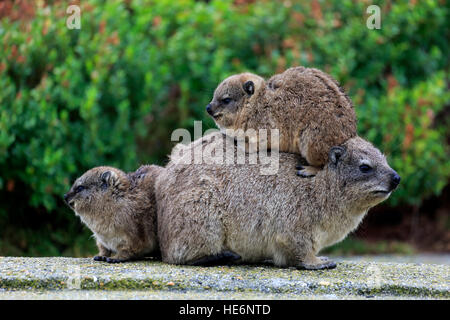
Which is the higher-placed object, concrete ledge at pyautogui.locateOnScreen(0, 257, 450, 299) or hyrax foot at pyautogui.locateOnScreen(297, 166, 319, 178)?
hyrax foot at pyautogui.locateOnScreen(297, 166, 319, 178)

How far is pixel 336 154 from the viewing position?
23.5 feet

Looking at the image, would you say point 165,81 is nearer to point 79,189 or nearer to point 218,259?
point 79,189

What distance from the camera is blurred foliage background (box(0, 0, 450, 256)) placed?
1112cm

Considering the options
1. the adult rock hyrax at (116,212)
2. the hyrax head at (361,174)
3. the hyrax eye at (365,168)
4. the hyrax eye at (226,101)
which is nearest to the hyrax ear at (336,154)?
the hyrax head at (361,174)

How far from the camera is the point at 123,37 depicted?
1276cm

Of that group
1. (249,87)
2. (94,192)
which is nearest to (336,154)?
(249,87)

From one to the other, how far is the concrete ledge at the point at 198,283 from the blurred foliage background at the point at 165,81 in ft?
14.0

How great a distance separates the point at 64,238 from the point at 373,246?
→ 614 cm

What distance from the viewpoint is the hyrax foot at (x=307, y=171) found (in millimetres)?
7281

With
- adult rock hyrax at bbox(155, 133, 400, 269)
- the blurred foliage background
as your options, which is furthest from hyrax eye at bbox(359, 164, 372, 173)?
the blurred foliage background

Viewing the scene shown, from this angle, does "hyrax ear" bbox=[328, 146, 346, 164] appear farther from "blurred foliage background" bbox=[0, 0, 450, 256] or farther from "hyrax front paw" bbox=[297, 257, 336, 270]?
"blurred foliage background" bbox=[0, 0, 450, 256]

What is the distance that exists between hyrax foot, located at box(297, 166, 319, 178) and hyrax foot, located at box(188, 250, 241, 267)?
112cm

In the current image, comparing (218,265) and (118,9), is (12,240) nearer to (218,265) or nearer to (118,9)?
(118,9)

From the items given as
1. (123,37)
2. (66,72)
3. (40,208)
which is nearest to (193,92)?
(123,37)
